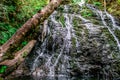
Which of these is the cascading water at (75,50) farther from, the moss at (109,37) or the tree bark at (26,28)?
the tree bark at (26,28)

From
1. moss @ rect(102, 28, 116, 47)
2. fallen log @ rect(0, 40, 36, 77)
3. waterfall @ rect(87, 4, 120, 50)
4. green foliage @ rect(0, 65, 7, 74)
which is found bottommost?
green foliage @ rect(0, 65, 7, 74)

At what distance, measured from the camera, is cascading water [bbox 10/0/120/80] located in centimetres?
592

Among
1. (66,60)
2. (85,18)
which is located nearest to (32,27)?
(66,60)

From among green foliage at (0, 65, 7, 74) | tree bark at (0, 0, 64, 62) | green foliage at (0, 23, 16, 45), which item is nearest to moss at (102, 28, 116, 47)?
tree bark at (0, 0, 64, 62)

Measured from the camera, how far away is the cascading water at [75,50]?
5.92 metres

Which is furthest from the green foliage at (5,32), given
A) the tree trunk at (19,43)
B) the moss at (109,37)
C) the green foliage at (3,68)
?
the moss at (109,37)

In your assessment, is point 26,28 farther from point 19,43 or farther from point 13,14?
point 13,14

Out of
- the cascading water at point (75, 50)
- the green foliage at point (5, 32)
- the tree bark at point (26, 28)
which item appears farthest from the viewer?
the green foliage at point (5, 32)

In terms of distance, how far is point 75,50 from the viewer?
643 cm

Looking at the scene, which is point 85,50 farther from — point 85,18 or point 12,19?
point 12,19

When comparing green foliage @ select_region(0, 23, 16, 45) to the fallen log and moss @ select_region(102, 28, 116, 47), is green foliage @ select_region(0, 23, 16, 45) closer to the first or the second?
the fallen log

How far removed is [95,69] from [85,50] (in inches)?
27.8

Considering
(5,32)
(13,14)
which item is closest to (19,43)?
(5,32)

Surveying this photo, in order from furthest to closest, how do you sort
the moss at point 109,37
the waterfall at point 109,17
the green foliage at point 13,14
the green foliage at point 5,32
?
the green foliage at point 13,14 → the green foliage at point 5,32 → the waterfall at point 109,17 → the moss at point 109,37
